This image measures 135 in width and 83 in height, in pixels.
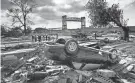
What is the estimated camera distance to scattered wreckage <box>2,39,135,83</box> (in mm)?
4391

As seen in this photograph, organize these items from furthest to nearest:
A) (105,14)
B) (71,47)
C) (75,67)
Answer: (105,14) < (75,67) < (71,47)

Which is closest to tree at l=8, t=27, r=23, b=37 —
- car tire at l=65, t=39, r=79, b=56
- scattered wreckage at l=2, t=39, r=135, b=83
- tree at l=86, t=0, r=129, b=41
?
tree at l=86, t=0, r=129, b=41

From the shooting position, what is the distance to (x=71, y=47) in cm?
498

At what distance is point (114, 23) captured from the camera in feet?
76.0

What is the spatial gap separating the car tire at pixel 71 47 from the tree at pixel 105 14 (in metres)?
18.7

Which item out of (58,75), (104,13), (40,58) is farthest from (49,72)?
(104,13)

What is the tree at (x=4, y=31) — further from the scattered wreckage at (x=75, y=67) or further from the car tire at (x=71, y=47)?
the car tire at (x=71, y=47)

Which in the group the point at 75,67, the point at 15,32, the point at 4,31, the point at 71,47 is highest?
the point at 4,31

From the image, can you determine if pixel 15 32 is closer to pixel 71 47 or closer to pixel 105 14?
pixel 105 14

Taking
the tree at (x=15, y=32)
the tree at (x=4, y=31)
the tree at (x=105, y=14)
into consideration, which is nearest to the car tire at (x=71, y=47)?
the tree at (x=105, y=14)

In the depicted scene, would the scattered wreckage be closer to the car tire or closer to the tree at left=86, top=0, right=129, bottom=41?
the car tire

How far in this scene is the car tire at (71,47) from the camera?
16.1 feet

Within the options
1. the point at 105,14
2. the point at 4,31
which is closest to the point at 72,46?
the point at 105,14

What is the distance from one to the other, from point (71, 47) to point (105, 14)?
747 inches
